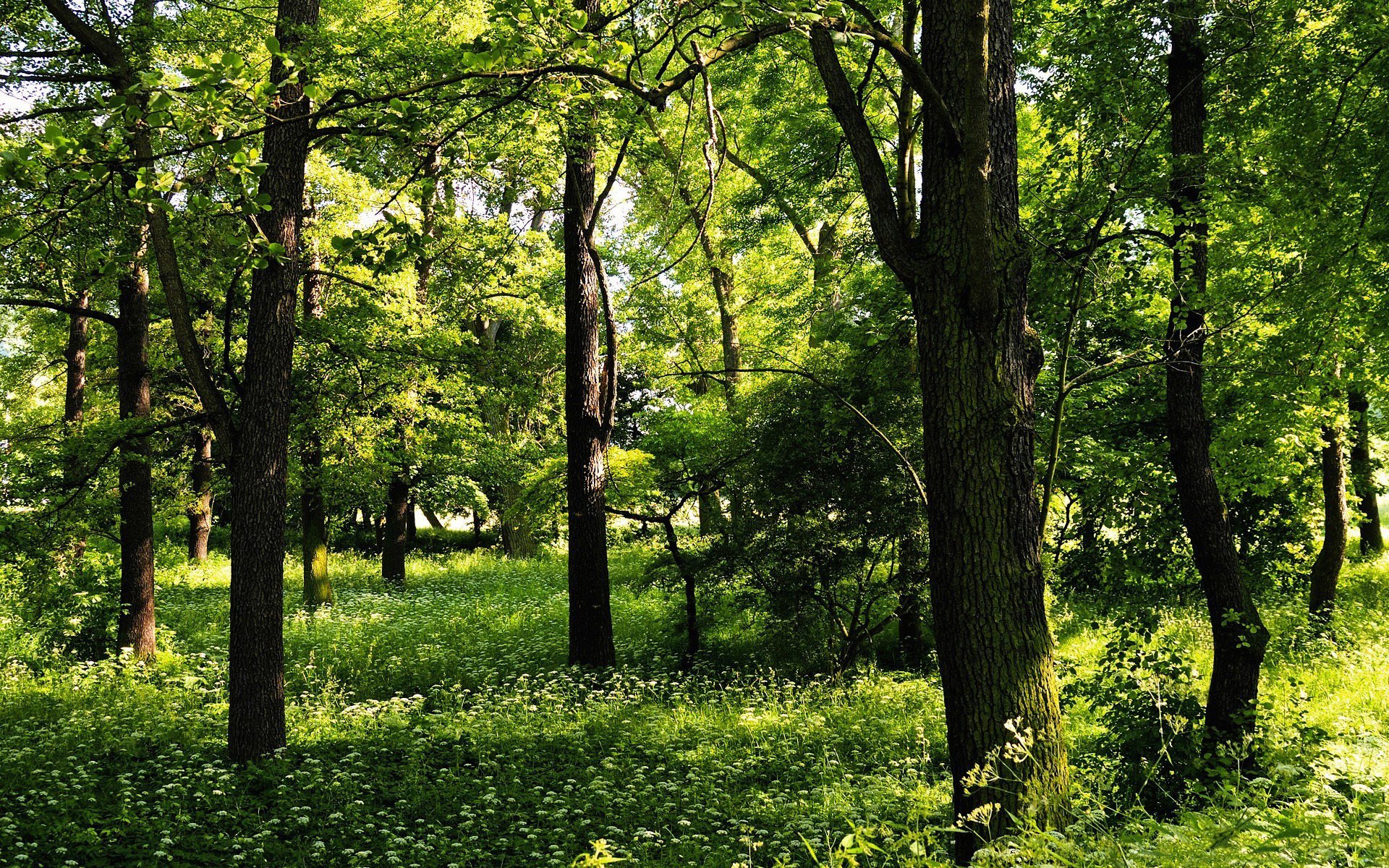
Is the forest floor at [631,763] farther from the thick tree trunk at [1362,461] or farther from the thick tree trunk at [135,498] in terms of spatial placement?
the thick tree trunk at [1362,461]

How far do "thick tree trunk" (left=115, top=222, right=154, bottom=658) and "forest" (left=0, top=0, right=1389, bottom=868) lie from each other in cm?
6

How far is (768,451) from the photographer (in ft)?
34.0

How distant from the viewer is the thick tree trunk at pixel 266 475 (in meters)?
7.18

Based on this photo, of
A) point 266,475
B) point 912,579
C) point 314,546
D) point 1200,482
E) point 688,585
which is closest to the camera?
point 1200,482

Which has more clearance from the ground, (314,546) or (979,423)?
(979,423)

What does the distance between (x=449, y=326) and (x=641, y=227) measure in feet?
30.7

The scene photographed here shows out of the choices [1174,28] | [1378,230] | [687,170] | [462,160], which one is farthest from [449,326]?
[1378,230]

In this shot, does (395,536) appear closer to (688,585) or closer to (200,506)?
(200,506)

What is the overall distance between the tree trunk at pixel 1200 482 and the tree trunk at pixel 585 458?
252 inches

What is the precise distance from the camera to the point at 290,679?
10727mm

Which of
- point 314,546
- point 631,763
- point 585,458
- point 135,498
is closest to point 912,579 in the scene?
point 585,458

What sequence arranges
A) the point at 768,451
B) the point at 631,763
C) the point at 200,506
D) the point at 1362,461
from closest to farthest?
the point at 631,763, the point at 768,451, the point at 1362,461, the point at 200,506

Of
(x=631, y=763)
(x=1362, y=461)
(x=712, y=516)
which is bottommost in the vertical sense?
(x=631, y=763)

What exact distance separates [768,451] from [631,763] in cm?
453
